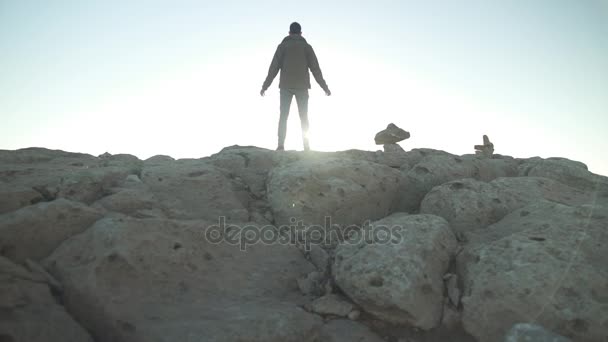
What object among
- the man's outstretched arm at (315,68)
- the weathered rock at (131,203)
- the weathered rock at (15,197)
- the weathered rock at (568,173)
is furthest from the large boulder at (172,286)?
the weathered rock at (568,173)

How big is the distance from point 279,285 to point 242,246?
768 mm

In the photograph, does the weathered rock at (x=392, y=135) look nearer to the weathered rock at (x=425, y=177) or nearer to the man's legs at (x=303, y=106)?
the man's legs at (x=303, y=106)

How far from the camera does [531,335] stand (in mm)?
2637

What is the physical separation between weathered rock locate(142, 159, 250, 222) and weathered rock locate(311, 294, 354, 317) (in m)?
1.92

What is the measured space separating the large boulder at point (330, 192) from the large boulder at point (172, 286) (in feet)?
3.29

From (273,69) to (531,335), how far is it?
294 inches

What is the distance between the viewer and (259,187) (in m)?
6.10

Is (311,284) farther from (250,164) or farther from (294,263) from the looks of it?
(250,164)

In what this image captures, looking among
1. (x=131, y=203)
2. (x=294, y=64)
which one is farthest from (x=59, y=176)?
(x=294, y=64)

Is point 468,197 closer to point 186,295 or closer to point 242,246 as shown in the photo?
point 242,246

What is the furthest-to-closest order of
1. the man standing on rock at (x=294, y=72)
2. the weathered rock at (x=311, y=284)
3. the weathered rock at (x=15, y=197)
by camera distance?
1. the man standing on rock at (x=294, y=72)
2. the weathered rock at (x=15, y=197)
3. the weathered rock at (x=311, y=284)

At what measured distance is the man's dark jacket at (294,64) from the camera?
8.25m

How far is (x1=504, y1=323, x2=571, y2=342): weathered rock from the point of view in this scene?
2582 mm

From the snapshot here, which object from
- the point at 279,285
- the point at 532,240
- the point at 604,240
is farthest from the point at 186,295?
the point at 604,240
